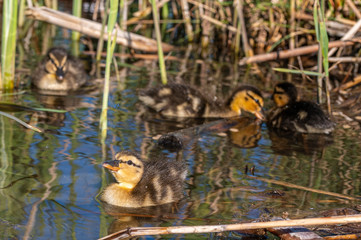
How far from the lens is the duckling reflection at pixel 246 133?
4598mm

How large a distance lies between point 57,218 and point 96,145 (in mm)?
1225

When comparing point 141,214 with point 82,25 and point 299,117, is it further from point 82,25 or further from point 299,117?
point 82,25

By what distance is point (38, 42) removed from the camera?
8.09m

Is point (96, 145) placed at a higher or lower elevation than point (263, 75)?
lower

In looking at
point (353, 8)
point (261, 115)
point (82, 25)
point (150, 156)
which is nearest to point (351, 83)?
point (353, 8)

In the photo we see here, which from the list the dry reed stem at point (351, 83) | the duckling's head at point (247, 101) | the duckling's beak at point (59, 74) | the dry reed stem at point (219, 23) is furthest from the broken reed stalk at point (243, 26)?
the duckling's beak at point (59, 74)

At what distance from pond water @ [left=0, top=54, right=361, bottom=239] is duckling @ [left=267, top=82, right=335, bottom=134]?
99 mm

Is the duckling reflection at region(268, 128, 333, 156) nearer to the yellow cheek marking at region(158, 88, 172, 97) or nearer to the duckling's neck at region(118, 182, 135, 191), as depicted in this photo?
the yellow cheek marking at region(158, 88, 172, 97)

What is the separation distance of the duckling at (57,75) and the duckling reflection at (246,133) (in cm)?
177


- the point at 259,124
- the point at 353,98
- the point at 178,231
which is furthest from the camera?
the point at 353,98

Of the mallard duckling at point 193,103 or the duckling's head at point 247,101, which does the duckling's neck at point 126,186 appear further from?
the duckling's head at point 247,101

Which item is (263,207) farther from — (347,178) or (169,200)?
(347,178)

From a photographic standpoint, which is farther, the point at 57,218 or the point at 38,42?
the point at 38,42

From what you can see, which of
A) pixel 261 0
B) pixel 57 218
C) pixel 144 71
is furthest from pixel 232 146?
pixel 261 0
